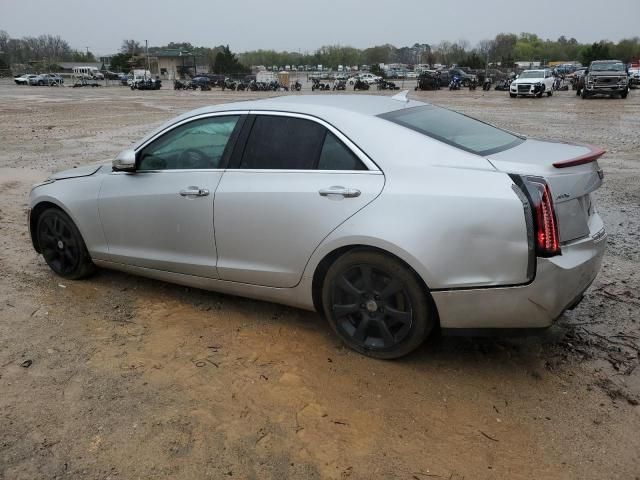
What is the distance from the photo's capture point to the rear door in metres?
3.45

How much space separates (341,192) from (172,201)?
1.40 meters

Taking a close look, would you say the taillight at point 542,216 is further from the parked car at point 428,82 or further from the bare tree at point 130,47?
the bare tree at point 130,47

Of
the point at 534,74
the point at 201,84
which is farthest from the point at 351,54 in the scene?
the point at 534,74

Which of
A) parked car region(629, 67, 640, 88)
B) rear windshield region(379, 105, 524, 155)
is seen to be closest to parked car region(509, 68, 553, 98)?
parked car region(629, 67, 640, 88)

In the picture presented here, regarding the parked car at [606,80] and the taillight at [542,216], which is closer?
the taillight at [542,216]

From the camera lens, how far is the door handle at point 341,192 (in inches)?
133

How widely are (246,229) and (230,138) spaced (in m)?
0.70

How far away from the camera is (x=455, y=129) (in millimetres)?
3814

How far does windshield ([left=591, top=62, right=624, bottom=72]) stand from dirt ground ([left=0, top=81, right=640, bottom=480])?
3125 centimetres

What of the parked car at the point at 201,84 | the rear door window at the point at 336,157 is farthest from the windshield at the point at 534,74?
the parked car at the point at 201,84

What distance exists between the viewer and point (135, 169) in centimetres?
443

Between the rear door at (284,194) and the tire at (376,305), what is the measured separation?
264mm

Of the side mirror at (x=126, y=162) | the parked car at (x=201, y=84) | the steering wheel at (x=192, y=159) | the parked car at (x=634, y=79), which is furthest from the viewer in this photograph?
the parked car at (x=201, y=84)

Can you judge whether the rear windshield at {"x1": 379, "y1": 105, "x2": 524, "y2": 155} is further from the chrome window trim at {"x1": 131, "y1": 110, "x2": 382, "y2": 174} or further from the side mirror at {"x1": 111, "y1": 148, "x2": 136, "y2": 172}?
the side mirror at {"x1": 111, "y1": 148, "x2": 136, "y2": 172}
